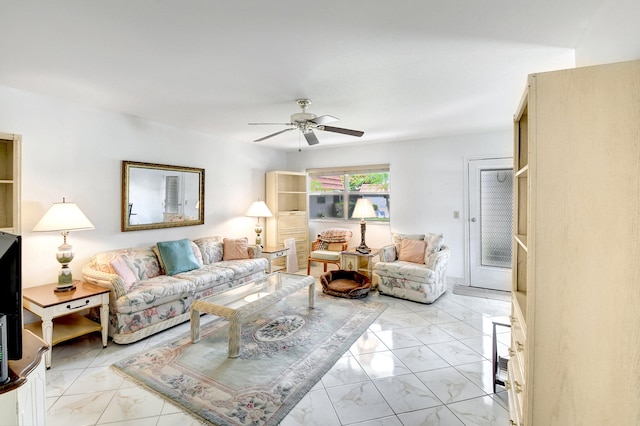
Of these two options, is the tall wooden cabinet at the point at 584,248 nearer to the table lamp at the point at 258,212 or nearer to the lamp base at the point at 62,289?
the lamp base at the point at 62,289

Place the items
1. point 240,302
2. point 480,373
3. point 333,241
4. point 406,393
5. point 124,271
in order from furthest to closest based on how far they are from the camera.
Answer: point 333,241 < point 124,271 < point 240,302 < point 480,373 < point 406,393

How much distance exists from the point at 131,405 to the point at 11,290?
1394mm

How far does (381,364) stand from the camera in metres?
2.58

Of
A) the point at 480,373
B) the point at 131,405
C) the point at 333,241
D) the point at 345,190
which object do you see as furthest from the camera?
the point at 345,190

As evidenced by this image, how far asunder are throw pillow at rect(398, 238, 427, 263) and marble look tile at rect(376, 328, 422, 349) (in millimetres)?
1385

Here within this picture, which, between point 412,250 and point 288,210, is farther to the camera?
point 288,210

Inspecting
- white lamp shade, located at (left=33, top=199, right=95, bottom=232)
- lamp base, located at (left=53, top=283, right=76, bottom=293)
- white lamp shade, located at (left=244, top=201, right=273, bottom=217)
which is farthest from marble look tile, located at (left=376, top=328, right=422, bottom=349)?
white lamp shade, located at (left=33, top=199, right=95, bottom=232)

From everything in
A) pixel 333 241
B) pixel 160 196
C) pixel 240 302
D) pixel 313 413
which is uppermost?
pixel 160 196

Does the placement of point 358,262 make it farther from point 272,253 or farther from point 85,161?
point 85,161

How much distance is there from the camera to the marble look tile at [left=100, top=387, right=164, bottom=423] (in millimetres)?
1961

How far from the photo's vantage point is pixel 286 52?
2.12 m

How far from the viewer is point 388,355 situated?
273 cm

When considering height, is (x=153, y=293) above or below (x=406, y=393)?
above

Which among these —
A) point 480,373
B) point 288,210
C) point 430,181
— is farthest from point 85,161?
point 430,181
